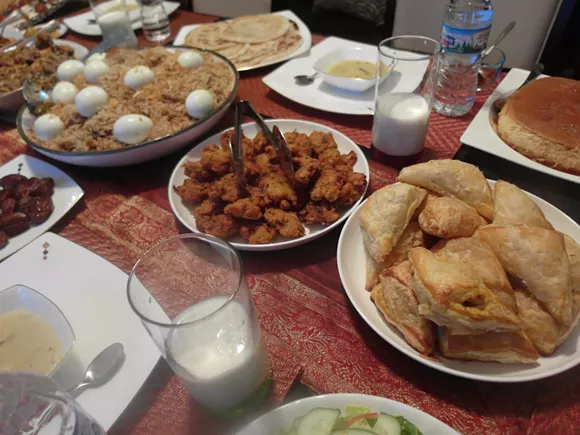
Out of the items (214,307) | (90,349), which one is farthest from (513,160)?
(90,349)

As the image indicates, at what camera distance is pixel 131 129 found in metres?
1.49

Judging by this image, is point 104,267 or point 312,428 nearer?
point 312,428

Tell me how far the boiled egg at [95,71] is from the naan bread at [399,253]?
1532 millimetres

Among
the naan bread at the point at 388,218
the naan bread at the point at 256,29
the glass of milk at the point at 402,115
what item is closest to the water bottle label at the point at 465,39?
the glass of milk at the point at 402,115

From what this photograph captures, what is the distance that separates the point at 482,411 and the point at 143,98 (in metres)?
1.59

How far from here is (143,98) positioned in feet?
5.58

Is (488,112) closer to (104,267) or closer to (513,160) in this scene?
(513,160)

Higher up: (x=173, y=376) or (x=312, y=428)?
(x=312, y=428)

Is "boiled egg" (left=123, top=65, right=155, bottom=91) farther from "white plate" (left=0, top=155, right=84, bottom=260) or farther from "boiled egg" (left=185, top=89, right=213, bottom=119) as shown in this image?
"white plate" (left=0, top=155, right=84, bottom=260)

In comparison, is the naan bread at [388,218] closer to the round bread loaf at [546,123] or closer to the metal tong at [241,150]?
the metal tong at [241,150]

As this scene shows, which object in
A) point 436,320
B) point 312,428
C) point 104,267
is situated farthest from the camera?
point 104,267

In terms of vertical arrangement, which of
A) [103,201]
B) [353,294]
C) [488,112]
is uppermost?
[488,112]

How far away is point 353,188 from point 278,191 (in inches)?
9.2

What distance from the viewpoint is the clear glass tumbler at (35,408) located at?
0.58 m
